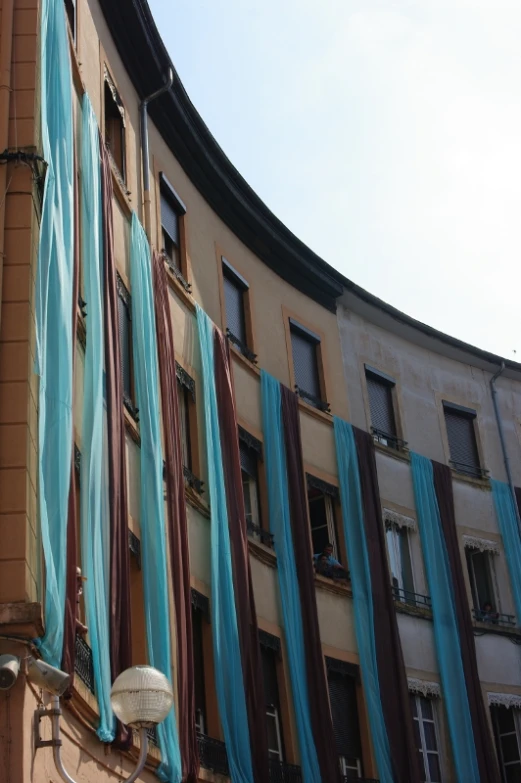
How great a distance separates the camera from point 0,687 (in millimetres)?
11711

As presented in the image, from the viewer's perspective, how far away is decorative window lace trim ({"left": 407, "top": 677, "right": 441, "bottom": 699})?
25.0 m

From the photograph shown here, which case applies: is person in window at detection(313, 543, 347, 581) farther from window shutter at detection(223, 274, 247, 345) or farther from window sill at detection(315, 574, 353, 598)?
window shutter at detection(223, 274, 247, 345)

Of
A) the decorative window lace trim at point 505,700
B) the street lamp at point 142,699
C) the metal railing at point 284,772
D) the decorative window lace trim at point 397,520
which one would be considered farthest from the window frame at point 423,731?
the street lamp at point 142,699

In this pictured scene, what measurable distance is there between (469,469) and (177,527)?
13.4m

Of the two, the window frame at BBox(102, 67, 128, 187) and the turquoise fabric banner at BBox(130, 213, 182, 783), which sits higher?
the window frame at BBox(102, 67, 128, 187)

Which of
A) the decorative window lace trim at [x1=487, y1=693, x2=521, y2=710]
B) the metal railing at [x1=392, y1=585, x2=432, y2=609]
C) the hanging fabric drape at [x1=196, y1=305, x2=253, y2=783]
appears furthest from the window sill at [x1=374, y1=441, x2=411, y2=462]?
the hanging fabric drape at [x1=196, y1=305, x2=253, y2=783]

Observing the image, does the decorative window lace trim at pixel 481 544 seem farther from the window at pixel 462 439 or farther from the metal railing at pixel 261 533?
the metal railing at pixel 261 533

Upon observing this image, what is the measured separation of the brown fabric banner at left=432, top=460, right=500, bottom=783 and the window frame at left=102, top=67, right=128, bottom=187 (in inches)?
422

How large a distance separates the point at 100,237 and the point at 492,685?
45.7 ft

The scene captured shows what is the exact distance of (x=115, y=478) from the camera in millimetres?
15703

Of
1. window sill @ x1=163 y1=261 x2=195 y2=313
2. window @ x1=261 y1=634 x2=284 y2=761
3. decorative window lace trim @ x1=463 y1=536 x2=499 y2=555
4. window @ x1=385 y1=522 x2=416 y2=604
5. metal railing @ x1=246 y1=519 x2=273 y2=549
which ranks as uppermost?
window sill @ x1=163 y1=261 x2=195 y2=313

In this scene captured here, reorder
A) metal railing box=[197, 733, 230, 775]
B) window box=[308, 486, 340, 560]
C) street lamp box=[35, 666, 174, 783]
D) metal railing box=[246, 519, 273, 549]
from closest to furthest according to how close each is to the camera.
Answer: street lamp box=[35, 666, 174, 783] → metal railing box=[197, 733, 230, 775] → metal railing box=[246, 519, 273, 549] → window box=[308, 486, 340, 560]

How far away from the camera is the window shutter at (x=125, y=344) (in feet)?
63.0

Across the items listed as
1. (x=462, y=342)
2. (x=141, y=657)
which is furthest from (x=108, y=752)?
(x=462, y=342)
